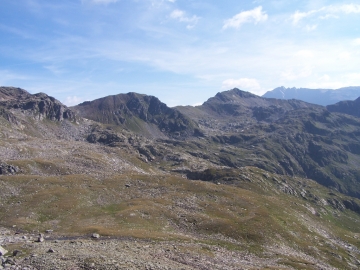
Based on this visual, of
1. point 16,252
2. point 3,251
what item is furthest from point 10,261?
point 3,251

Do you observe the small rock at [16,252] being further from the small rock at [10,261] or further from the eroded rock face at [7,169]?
the eroded rock face at [7,169]

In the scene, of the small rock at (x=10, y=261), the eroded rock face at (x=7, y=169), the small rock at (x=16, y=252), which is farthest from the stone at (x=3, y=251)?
the eroded rock face at (x=7, y=169)

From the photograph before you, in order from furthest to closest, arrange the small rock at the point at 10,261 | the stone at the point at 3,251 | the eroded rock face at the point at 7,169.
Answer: the eroded rock face at the point at 7,169
the stone at the point at 3,251
the small rock at the point at 10,261

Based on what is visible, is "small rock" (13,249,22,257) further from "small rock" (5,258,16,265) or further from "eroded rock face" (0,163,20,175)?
"eroded rock face" (0,163,20,175)

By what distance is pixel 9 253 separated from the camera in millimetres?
37844

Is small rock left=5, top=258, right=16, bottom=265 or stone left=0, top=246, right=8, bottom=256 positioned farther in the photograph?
stone left=0, top=246, right=8, bottom=256

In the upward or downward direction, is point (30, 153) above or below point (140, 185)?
above

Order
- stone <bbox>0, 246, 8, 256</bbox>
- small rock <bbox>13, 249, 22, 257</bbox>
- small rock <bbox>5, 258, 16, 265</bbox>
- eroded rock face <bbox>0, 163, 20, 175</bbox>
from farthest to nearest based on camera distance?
eroded rock face <bbox>0, 163, 20, 175</bbox> → small rock <bbox>13, 249, 22, 257</bbox> → stone <bbox>0, 246, 8, 256</bbox> → small rock <bbox>5, 258, 16, 265</bbox>

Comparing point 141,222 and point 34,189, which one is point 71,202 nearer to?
point 34,189

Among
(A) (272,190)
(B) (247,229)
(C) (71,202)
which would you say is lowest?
(A) (272,190)

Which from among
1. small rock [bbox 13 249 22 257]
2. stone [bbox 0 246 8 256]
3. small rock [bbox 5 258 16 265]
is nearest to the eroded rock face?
stone [bbox 0 246 8 256]

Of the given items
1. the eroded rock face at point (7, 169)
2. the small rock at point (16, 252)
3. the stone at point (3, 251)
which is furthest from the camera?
the eroded rock face at point (7, 169)

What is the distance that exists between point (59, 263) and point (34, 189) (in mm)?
45915

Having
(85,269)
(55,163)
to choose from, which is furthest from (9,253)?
(55,163)
